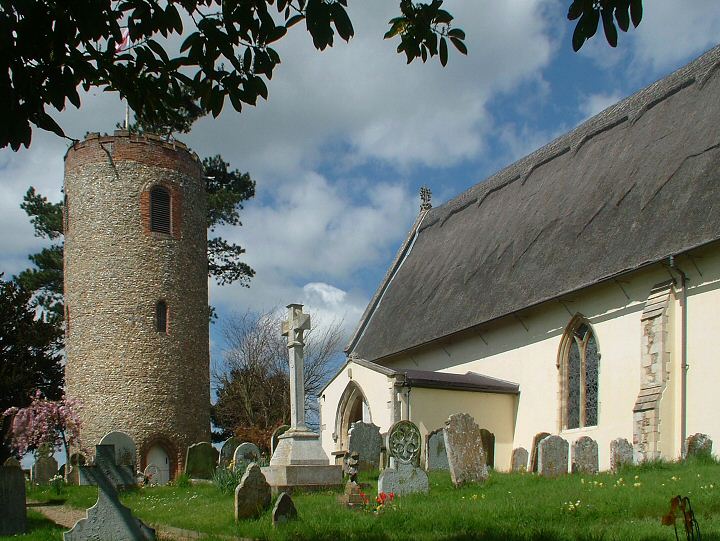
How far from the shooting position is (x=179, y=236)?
96.5 ft

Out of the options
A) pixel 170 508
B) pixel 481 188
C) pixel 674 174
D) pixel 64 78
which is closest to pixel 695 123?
pixel 674 174

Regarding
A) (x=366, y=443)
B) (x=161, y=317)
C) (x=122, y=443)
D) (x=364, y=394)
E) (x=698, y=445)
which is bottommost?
(x=122, y=443)

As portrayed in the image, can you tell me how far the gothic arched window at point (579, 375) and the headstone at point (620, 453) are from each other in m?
3.29

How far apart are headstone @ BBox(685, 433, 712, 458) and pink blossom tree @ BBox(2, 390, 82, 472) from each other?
61.5 ft

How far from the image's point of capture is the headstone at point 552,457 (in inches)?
567

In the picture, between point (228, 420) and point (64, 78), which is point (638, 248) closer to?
point (64, 78)

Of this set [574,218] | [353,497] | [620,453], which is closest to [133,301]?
[574,218]

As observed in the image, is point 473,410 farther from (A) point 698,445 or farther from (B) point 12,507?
(B) point 12,507

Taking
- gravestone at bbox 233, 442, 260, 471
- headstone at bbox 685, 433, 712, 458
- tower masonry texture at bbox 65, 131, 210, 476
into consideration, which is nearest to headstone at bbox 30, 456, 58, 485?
tower masonry texture at bbox 65, 131, 210, 476

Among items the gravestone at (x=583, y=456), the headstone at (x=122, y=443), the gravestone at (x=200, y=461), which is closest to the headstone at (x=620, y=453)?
the gravestone at (x=583, y=456)

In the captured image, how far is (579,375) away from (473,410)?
2743 mm

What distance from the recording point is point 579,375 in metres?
19.6

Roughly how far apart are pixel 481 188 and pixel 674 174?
10.8 m

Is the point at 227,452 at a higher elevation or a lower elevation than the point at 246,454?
lower
